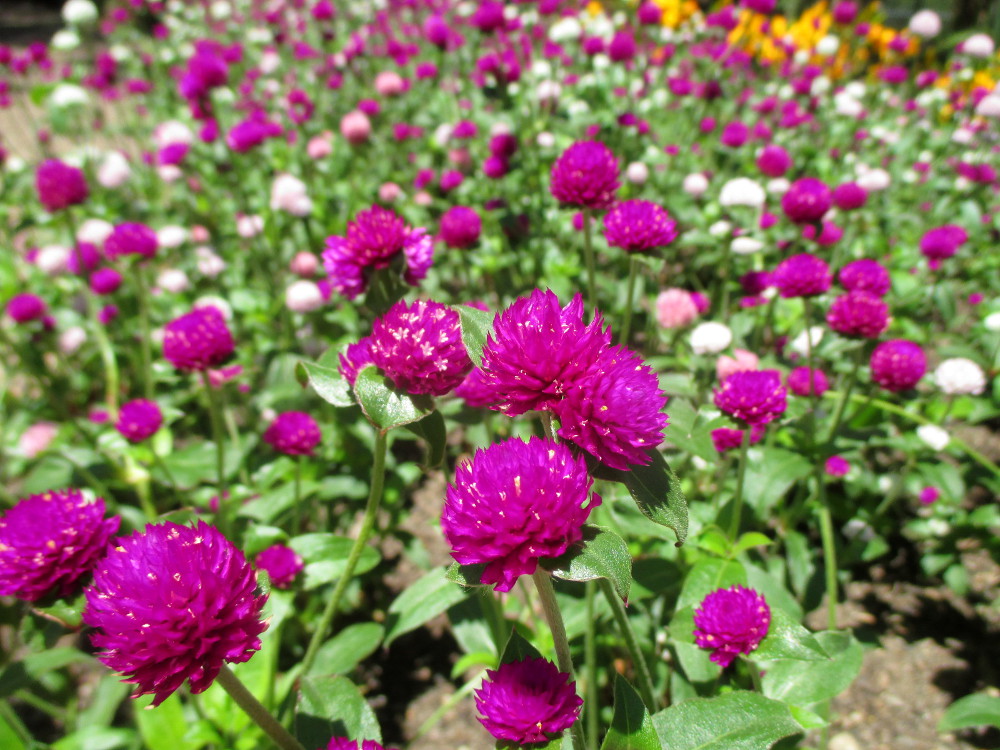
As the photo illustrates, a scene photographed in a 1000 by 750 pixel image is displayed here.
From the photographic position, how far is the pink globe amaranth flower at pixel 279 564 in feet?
5.35

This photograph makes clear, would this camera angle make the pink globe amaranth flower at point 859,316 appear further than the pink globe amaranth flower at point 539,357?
Yes

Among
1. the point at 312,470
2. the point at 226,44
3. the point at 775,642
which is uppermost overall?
the point at 226,44

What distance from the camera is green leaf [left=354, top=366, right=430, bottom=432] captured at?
3.62 feet

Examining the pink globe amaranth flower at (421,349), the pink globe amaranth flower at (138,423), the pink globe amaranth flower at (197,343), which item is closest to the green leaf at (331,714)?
the pink globe amaranth flower at (421,349)

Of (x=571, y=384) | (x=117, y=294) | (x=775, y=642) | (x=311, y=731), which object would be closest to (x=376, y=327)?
(x=571, y=384)

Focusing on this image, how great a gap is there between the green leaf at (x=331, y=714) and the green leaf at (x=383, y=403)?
2.06 ft

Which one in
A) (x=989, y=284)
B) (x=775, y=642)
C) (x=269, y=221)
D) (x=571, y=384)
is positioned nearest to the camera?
(x=571, y=384)

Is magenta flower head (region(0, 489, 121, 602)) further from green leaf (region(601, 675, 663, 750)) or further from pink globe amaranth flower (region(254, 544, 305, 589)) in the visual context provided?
green leaf (region(601, 675, 663, 750))

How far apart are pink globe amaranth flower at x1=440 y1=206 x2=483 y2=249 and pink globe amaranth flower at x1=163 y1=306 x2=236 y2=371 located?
0.96 meters

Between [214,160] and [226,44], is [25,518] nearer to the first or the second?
[214,160]

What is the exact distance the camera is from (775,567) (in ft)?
7.15

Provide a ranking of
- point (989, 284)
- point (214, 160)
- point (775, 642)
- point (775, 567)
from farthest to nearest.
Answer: point (214, 160) < point (989, 284) < point (775, 567) < point (775, 642)

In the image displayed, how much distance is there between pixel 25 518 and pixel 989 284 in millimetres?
4411

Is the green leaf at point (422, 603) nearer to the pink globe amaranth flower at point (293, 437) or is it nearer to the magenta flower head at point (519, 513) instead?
the pink globe amaranth flower at point (293, 437)
